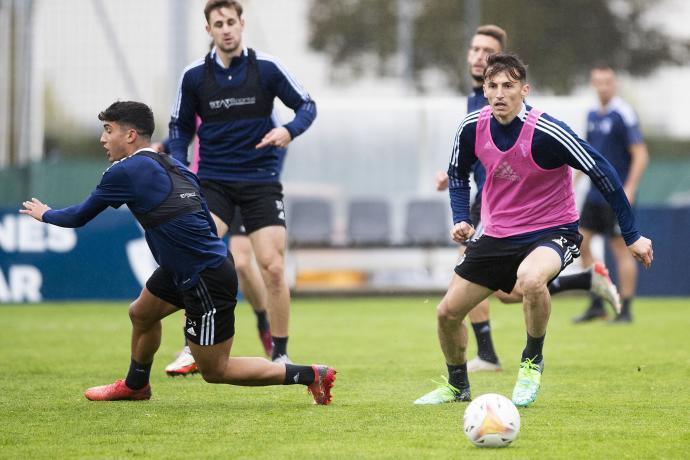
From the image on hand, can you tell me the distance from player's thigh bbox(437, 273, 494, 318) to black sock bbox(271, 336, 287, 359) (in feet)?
6.00

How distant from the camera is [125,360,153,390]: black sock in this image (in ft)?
23.5

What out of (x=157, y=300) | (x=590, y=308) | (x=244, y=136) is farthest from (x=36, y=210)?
(x=590, y=308)

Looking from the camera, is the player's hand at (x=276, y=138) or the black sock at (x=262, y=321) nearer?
A: the player's hand at (x=276, y=138)

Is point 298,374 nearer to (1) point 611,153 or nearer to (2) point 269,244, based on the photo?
(2) point 269,244

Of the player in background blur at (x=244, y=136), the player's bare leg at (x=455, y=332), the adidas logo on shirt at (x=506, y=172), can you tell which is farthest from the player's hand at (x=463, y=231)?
the player in background blur at (x=244, y=136)

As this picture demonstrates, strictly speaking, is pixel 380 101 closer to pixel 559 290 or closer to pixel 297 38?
pixel 297 38

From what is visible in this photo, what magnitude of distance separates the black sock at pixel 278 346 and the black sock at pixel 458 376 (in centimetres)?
168

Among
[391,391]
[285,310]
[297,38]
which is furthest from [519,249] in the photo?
[297,38]

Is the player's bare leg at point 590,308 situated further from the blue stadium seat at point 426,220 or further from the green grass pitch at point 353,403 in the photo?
the blue stadium seat at point 426,220

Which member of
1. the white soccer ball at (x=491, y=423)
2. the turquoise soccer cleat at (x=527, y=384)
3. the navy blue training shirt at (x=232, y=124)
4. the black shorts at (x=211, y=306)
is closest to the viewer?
the white soccer ball at (x=491, y=423)

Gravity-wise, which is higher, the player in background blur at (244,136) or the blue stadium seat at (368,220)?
the player in background blur at (244,136)

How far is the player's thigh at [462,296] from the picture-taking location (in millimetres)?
6895

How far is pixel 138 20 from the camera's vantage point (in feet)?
59.7

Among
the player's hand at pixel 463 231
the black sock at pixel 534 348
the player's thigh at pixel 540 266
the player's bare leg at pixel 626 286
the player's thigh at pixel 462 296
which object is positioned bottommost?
the player's bare leg at pixel 626 286
